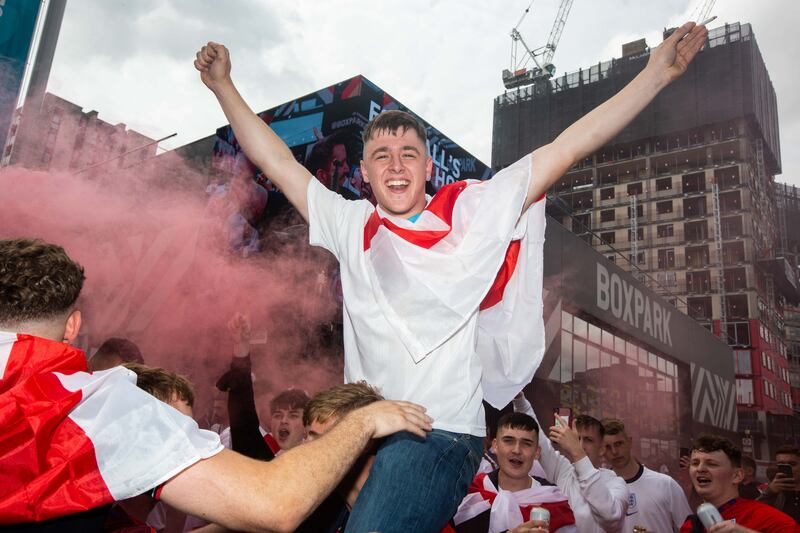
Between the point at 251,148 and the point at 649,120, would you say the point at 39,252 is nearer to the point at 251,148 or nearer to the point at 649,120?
the point at 251,148

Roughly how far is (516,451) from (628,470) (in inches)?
81.1

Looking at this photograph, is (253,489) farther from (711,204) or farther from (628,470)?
(711,204)

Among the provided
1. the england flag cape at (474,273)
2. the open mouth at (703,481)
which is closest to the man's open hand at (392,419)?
the england flag cape at (474,273)

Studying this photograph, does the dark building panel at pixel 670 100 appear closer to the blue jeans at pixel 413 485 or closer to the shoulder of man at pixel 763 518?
the shoulder of man at pixel 763 518

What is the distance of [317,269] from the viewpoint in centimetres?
994

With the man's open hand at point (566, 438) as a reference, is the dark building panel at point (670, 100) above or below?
above

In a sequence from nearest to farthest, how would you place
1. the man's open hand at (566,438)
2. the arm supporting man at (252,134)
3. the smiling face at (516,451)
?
the arm supporting man at (252,134) < the man's open hand at (566,438) < the smiling face at (516,451)

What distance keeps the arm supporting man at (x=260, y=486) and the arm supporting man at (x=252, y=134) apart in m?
1.18

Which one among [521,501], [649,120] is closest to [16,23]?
[521,501]

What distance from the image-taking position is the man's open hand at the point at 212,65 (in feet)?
8.55

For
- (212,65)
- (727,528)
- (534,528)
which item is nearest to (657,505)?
(727,528)

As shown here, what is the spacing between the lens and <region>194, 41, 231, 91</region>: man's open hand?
261 cm

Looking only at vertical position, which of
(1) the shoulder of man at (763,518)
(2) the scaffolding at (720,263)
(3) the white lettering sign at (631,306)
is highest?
(2) the scaffolding at (720,263)

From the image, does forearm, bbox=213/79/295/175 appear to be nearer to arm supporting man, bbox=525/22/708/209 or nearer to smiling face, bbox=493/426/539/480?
arm supporting man, bbox=525/22/708/209
